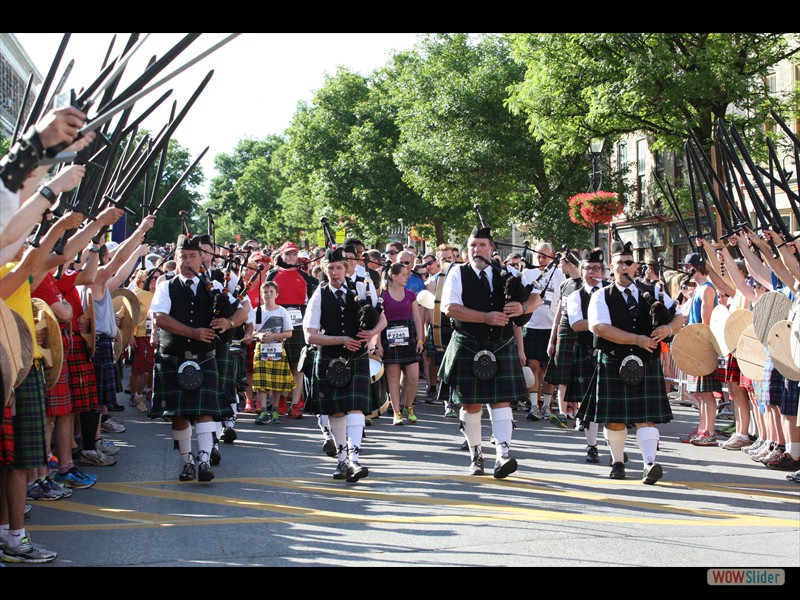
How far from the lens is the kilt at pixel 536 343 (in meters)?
11.2

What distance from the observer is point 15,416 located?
204 inches

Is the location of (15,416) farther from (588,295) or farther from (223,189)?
(223,189)

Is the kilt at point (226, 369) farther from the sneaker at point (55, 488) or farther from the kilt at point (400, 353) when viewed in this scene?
the kilt at point (400, 353)

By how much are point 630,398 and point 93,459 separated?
14.1 feet

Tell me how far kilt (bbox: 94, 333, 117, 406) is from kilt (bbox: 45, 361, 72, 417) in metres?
1.37

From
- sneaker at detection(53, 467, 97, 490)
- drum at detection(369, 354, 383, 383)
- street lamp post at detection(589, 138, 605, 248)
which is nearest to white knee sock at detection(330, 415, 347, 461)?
drum at detection(369, 354, 383, 383)

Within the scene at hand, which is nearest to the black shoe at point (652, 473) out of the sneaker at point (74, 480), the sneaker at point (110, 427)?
the sneaker at point (74, 480)

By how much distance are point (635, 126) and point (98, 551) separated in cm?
1801

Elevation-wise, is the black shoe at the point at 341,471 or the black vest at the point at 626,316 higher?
the black vest at the point at 626,316

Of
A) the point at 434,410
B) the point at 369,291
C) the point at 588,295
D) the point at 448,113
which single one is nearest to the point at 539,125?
the point at 448,113

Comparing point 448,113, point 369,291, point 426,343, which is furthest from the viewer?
point 448,113

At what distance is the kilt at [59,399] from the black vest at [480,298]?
2993 millimetres

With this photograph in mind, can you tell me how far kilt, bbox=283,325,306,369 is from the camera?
1095cm

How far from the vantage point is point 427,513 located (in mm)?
6188
